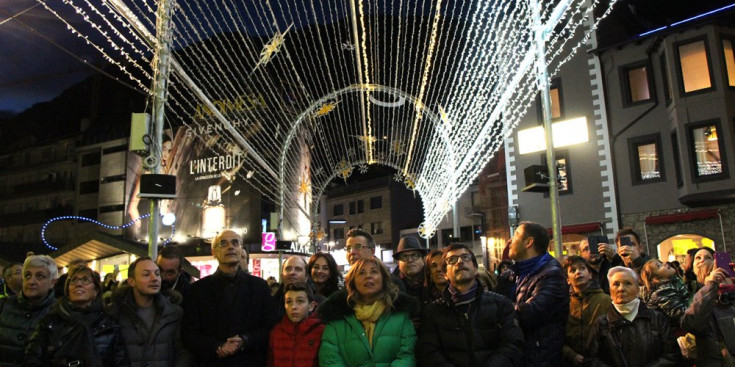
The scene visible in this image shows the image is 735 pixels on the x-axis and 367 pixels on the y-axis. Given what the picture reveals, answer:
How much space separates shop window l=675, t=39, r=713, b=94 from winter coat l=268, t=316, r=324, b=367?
17971 mm

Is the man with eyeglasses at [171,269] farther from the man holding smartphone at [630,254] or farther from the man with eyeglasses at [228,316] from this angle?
the man holding smartphone at [630,254]

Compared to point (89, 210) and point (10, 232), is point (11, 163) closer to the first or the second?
point (10, 232)

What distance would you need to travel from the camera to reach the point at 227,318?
485 cm

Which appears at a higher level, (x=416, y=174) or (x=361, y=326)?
(x=416, y=174)

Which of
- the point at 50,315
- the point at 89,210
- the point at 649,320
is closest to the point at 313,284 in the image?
the point at 50,315

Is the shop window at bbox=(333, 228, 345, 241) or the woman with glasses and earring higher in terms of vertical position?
the shop window at bbox=(333, 228, 345, 241)

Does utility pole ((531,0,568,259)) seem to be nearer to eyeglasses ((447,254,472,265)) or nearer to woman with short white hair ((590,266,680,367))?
woman with short white hair ((590,266,680,367))

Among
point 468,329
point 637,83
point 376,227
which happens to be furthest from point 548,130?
point 376,227

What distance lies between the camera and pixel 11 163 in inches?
2207

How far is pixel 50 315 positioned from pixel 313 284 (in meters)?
2.64

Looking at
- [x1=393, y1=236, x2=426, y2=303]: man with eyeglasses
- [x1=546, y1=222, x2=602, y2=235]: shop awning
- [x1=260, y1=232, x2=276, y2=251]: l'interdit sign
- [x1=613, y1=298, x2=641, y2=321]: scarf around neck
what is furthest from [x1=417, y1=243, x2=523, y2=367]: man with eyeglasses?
[x1=260, y1=232, x2=276, y2=251]: l'interdit sign

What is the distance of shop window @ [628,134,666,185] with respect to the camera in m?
19.2

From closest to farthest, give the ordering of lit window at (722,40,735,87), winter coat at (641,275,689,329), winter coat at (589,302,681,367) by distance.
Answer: winter coat at (589,302,681,367) < winter coat at (641,275,689,329) < lit window at (722,40,735,87)

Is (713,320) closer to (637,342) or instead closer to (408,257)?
(637,342)
